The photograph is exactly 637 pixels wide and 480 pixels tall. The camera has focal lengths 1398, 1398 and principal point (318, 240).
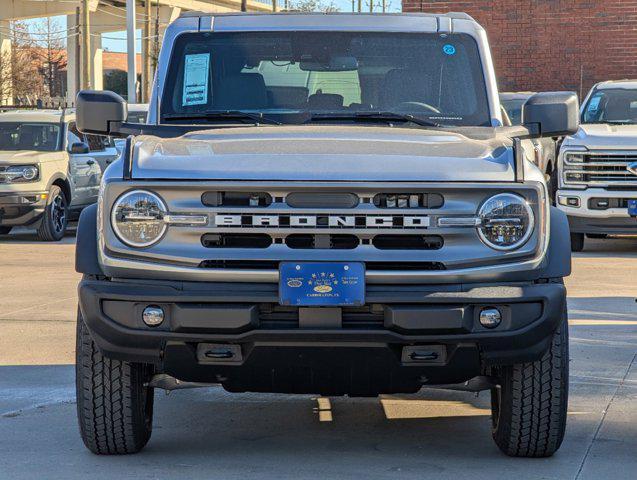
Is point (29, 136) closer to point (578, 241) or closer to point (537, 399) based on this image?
point (578, 241)

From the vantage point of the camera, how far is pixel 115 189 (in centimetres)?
543

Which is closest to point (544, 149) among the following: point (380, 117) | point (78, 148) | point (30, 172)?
point (78, 148)

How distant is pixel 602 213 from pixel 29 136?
7645 millimetres

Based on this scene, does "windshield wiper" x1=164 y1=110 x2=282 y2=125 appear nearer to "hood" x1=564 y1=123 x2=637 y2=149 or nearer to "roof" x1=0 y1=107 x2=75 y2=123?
"hood" x1=564 y1=123 x2=637 y2=149

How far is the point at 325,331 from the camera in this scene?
5.29 metres

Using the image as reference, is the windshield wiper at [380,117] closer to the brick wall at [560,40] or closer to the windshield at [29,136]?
the windshield at [29,136]

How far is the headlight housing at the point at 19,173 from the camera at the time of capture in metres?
17.6

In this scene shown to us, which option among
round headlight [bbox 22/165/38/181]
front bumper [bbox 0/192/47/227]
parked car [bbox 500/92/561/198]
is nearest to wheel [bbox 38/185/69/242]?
front bumper [bbox 0/192/47/227]

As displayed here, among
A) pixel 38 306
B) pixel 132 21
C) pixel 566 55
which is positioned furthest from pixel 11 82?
pixel 38 306

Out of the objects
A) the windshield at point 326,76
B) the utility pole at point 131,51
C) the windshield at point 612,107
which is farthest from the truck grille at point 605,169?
the utility pole at point 131,51

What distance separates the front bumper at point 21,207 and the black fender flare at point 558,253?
12.6 m

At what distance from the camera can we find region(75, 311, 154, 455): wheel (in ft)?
18.9

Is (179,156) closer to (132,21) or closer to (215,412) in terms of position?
(215,412)

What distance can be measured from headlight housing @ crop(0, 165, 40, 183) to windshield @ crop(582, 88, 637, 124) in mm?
6839
